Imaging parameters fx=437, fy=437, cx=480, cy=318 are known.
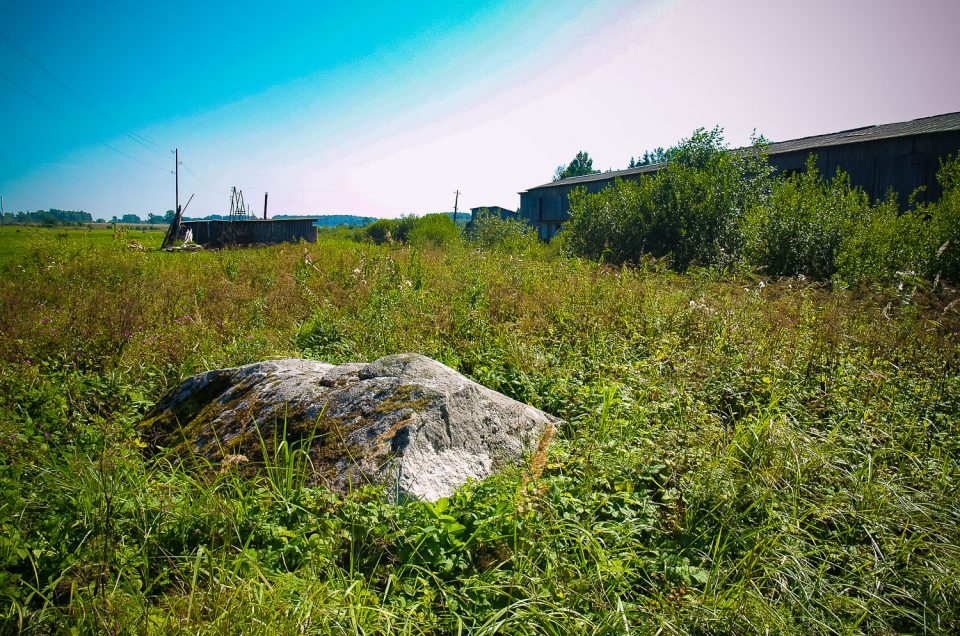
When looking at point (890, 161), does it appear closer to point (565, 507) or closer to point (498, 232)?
point (498, 232)

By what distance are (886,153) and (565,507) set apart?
2182 cm

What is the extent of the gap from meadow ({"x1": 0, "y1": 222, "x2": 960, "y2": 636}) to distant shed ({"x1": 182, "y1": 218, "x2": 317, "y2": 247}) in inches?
721

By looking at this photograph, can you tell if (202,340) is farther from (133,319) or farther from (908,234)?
(908,234)

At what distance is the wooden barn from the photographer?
1532 cm

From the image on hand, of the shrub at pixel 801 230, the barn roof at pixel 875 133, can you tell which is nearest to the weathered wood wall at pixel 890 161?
the barn roof at pixel 875 133

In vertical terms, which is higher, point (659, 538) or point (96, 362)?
point (96, 362)

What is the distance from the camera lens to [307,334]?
577 cm

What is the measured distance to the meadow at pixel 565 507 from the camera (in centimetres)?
163

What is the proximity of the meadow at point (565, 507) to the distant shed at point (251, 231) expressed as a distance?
18.3 m

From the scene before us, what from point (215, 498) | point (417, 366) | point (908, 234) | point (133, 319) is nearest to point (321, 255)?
point (133, 319)

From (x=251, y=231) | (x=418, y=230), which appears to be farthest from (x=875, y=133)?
(x=251, y=231)

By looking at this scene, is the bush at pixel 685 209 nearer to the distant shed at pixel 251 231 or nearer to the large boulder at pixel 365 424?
the large boulder at pixel 365 424

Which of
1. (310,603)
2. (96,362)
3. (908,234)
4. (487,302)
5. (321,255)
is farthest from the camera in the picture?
(321,255)

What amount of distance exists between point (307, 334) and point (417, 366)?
129 inches
